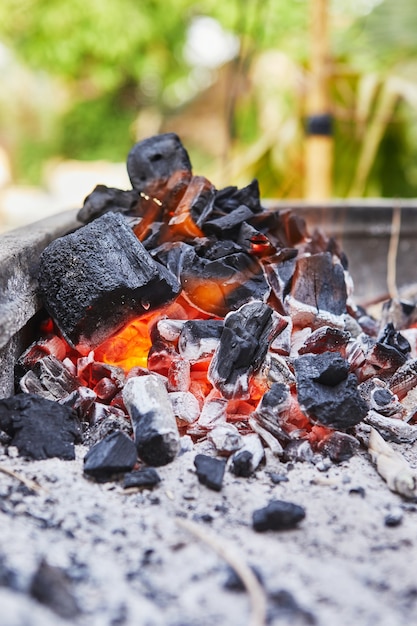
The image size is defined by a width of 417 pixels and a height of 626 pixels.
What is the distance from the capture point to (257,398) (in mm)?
1740

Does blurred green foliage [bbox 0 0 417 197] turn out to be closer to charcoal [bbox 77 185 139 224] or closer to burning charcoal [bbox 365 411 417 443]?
charcoal [bbox 77 185 139 224]

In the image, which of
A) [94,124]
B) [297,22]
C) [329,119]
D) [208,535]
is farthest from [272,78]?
[208,535]

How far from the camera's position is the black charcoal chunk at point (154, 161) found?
2252mm

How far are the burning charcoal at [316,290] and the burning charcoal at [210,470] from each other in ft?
2.26

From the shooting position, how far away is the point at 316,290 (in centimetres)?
200

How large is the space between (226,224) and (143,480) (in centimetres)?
100

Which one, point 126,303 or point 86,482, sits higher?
point 126,303

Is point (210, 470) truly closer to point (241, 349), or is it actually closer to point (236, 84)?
point (241, 349)

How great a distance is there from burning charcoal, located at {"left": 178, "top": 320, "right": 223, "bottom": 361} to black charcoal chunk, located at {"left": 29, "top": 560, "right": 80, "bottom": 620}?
2.86 feet

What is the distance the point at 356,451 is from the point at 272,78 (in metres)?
8.33

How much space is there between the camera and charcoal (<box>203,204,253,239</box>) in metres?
2.04

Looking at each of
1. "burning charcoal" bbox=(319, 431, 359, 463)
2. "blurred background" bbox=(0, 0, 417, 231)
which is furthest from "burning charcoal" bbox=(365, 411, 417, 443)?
"blurred background" bbox=(0, 0, 417, 231)

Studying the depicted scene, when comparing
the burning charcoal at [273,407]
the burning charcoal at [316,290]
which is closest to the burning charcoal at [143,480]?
the burning charcoal at [273,407]

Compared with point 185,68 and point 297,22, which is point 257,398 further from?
point 185,68
